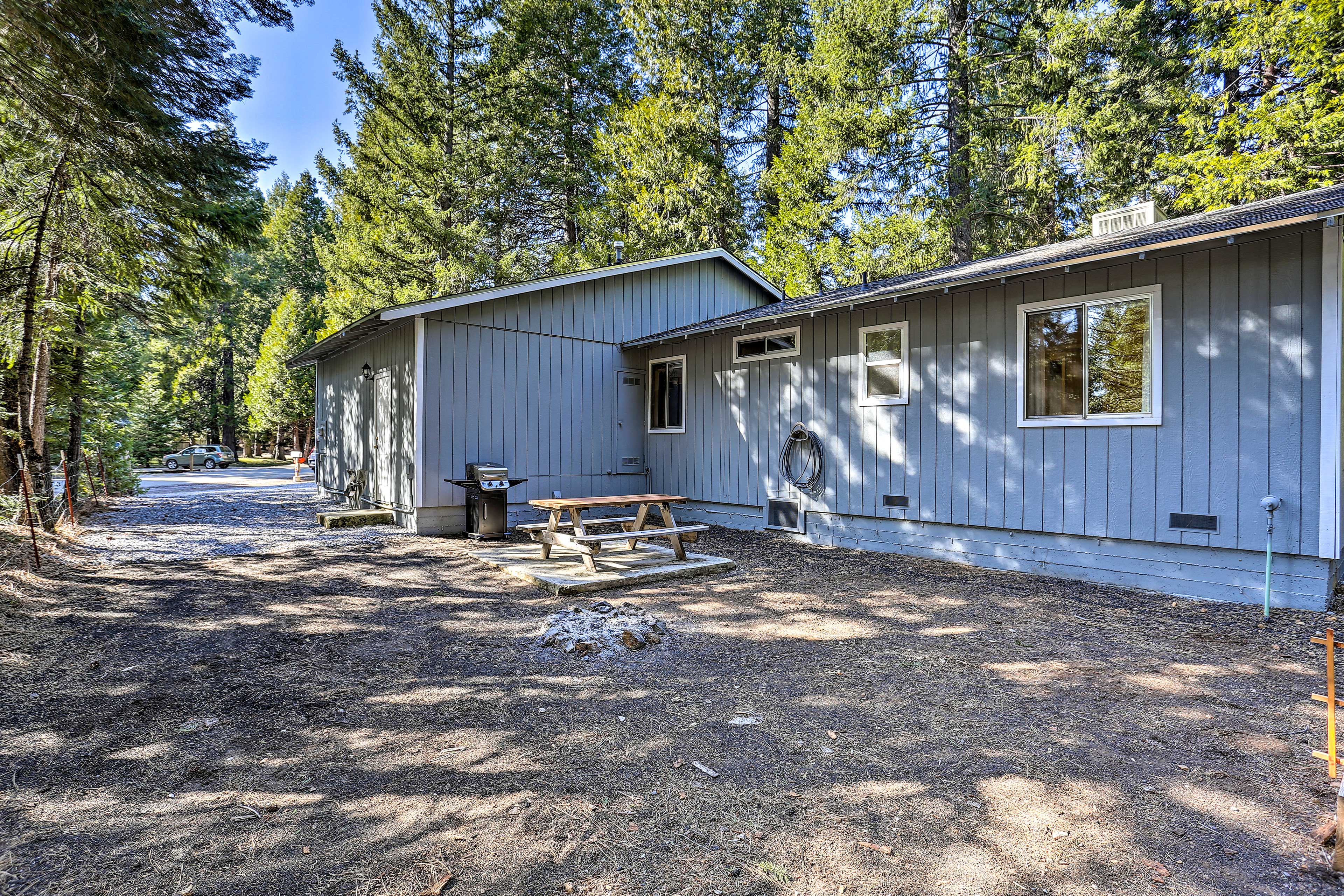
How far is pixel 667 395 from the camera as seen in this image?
10328 millimetres

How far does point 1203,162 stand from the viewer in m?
11.6

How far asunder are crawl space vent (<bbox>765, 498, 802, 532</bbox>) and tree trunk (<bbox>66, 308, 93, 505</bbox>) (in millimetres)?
8597

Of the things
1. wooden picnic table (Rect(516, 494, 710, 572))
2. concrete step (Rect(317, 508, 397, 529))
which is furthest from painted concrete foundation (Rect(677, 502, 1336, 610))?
concrete step (Rect(317, 508, 397, 529))

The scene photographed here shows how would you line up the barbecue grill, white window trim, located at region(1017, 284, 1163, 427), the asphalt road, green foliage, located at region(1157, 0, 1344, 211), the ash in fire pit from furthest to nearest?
the asphalt road
green foliage, located at region(1157, 0, 1344, 211)
the barbecue grill
white window trim, located at region(1017, 284, 1163, 427)
the ash in fire pit

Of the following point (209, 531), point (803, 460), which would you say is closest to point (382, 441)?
point (209, 531)

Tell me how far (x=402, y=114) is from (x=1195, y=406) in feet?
60.3

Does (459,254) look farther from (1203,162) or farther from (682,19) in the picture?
(1203,162)

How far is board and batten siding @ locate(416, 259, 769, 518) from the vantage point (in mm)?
8414

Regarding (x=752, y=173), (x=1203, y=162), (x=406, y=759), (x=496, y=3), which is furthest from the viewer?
(x=752, y=173)

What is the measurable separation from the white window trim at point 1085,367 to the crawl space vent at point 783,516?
292cm

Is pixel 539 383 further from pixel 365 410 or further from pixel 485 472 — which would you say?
pixel 365 410

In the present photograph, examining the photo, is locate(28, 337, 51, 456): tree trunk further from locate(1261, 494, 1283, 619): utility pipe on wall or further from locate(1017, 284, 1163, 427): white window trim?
locate(1261, 494, 1283, 619): utility pipe on wall

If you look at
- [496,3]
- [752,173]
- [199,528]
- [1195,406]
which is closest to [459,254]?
[496,3]

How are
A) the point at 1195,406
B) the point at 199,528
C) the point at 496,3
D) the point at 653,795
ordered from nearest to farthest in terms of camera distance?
1. the point at 653,795
2. the point at 1195,406
3. the point at 199,528
4. the point at 496,3
